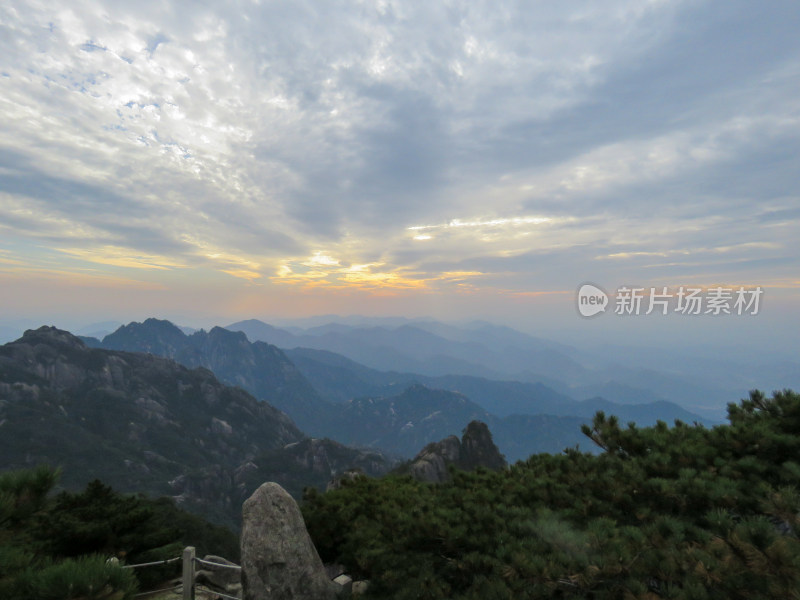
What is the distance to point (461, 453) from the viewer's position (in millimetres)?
120875

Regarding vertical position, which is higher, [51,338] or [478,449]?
[51,338]

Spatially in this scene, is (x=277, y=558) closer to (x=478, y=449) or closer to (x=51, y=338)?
(x=478, y=449)

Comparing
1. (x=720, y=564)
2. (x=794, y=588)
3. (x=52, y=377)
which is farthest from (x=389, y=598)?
(x=52, y=377)

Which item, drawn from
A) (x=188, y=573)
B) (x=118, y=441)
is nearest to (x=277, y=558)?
(x=188, y=573)

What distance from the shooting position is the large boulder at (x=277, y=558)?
8203mm

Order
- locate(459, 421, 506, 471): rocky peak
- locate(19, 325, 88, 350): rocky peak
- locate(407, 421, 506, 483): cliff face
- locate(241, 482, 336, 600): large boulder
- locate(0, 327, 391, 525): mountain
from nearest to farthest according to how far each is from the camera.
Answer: locate(241, 482, 336, 600): large boulder → locate(407, 421, 506, 483): cliff face → locate(459, 421, 506, 471): rocky peak → locate(0, 327, 391, 525): mountain → locate(19, 325, 88, 350): rocky peak

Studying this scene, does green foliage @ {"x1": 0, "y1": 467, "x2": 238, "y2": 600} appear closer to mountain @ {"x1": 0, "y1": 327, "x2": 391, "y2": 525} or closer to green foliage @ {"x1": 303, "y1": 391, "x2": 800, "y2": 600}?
green foliage @ {"x1": 303, "y1": 391, "x2": 800, "y2": 600}

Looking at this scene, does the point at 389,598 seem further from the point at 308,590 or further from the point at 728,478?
the point at 728,478

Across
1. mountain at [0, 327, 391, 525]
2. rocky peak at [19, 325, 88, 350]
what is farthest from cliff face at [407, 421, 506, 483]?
rocky peak at [19, 325, 88, 350]

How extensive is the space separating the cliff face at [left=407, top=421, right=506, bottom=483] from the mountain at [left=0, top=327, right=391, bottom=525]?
2215 inches

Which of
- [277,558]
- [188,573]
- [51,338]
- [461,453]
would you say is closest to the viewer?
[277,558]

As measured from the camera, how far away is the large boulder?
8.20 meters

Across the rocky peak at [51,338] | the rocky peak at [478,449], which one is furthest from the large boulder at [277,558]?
the rocky peak at [51,338]

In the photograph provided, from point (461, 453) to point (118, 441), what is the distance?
148492 millimetres
